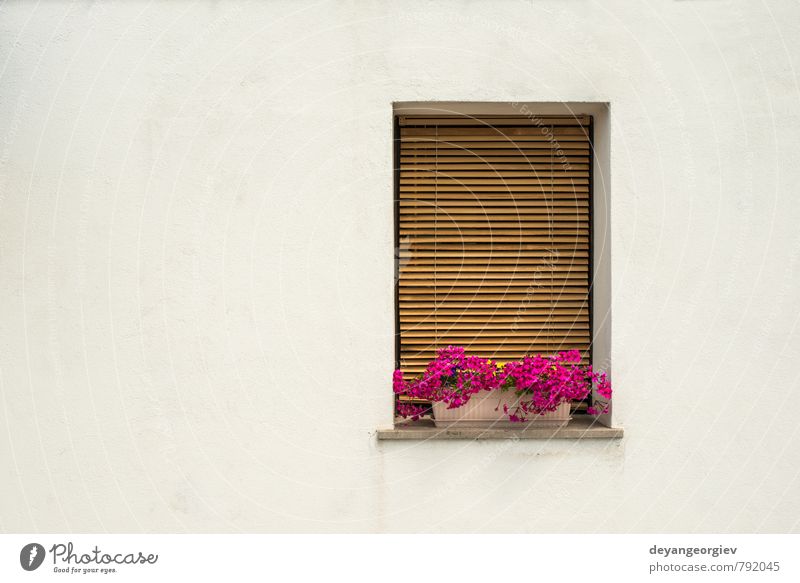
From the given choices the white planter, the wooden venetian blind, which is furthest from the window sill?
the wooden venetian blind

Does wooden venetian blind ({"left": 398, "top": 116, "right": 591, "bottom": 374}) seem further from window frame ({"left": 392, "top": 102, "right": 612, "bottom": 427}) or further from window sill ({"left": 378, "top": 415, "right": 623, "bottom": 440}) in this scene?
window sill ({"left": 378, "top": 415, "right": 623, "bottom": 440})

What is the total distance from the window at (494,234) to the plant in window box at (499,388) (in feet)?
0.78

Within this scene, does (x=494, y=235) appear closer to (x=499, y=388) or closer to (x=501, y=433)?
(x=499, y=388)

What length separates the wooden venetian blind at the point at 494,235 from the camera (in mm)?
5281

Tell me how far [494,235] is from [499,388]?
946 millimetres

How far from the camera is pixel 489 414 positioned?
5.07 meters

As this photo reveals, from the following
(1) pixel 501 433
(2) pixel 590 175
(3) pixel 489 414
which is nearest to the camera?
(1) pixel 501 433

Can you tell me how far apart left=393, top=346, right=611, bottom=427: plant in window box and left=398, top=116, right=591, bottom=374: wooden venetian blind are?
237mm

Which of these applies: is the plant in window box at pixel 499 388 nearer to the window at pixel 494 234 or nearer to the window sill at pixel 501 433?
the window sill at pixel 501 433

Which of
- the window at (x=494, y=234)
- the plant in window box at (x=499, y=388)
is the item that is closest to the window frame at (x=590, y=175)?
the window at (x=494, y=234)

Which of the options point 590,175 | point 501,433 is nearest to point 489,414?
point 501,433

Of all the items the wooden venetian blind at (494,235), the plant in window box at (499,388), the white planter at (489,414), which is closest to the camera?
the plant in window box at (499,388)
